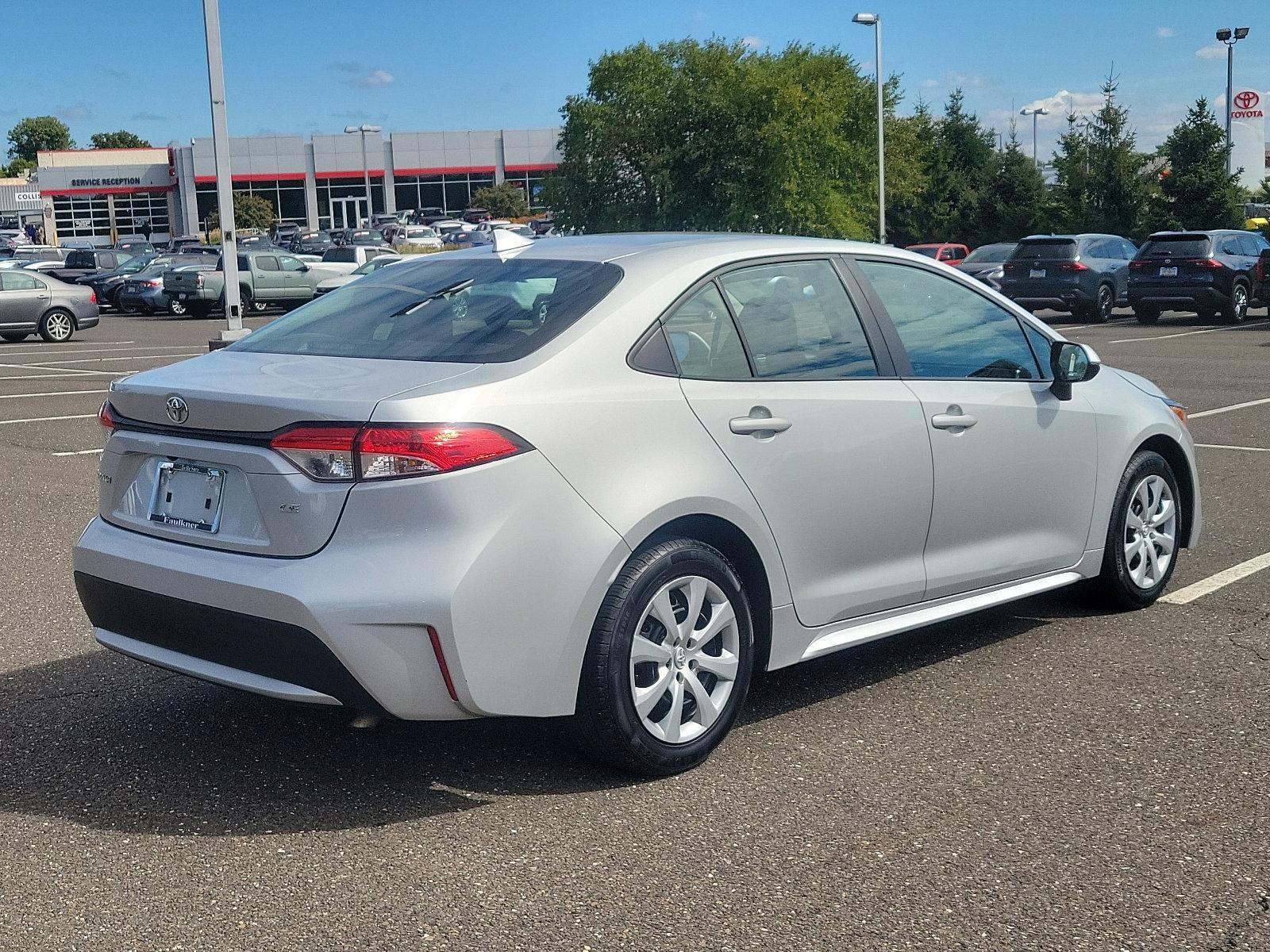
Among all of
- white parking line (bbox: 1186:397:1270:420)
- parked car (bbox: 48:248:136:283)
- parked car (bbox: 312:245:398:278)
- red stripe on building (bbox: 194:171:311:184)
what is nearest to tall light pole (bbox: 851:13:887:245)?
parked car (bbox: 312:245:398:278)

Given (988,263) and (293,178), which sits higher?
(293,178)

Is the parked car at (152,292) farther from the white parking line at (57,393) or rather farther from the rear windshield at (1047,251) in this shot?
the rear windshield at (1047,251)

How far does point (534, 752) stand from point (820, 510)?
45.3 inches

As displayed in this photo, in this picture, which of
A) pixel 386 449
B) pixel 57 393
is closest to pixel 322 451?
pixel 386 449

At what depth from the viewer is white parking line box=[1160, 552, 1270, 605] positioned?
6293mm

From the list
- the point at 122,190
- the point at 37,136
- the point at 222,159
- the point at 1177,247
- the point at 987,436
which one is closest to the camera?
the point at 987,436

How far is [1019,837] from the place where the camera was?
148 inches

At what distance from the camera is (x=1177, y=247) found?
25797 mm

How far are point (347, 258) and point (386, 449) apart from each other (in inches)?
1368

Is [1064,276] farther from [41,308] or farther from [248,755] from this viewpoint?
[248,755]

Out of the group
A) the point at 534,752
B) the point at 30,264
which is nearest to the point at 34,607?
the point at 534,752

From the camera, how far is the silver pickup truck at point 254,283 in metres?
34.0

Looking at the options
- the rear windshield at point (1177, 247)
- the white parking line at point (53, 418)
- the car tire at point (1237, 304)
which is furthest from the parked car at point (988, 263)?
the white parking line at point (53, 418)

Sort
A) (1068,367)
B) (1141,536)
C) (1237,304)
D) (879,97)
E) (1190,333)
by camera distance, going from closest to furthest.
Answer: (1068,367), (1141,536), (1190,333), (1237,304), (879,97)
